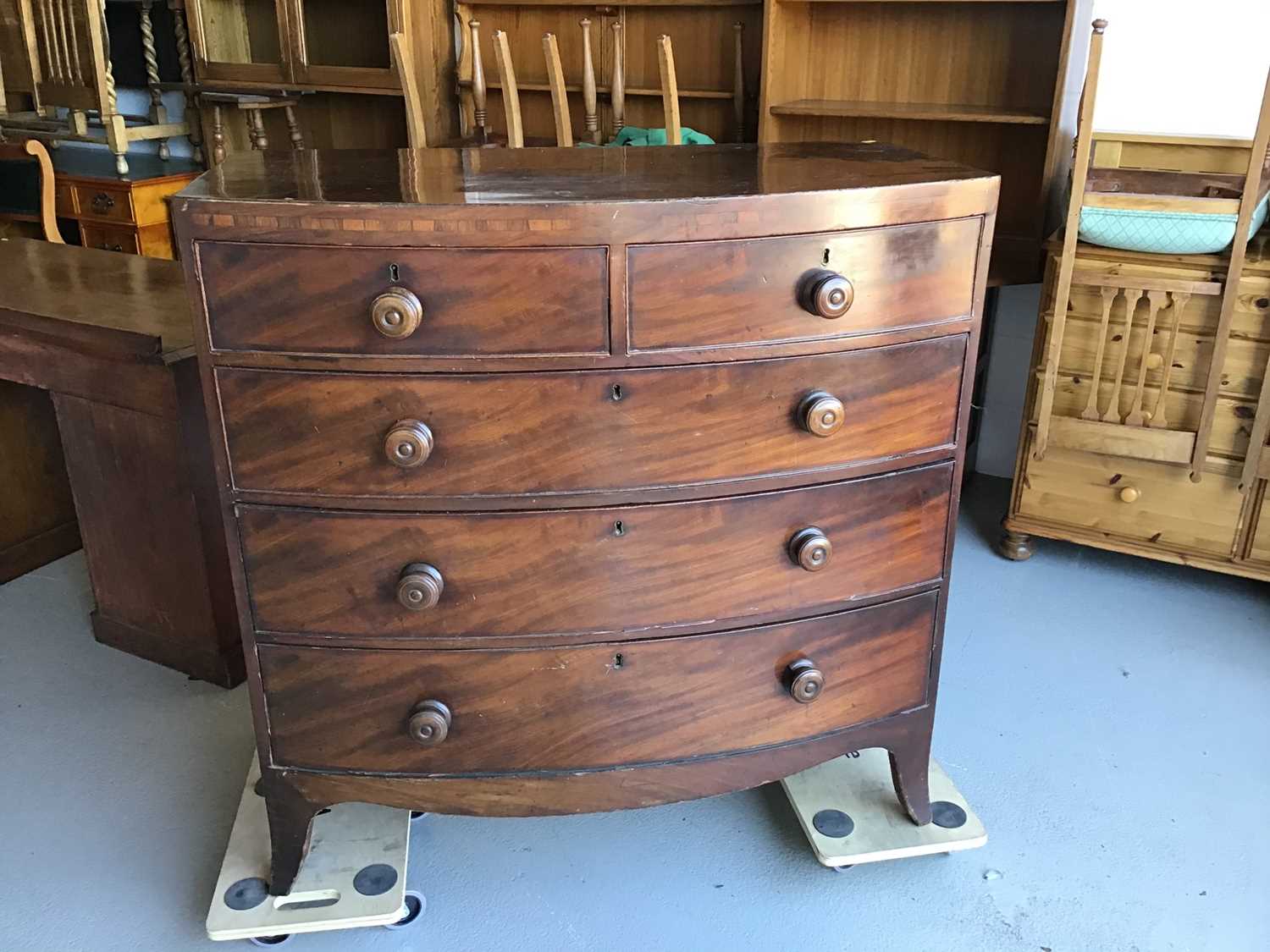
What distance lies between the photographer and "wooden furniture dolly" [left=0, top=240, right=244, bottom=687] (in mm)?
1938

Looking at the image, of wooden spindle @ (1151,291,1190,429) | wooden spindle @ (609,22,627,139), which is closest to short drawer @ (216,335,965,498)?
wooden spindle @ (1151,291,1190,429)

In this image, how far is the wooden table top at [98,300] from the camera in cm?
190

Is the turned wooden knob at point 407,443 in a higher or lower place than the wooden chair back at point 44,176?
lower

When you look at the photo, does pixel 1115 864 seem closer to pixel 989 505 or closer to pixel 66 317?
pixel 989 505

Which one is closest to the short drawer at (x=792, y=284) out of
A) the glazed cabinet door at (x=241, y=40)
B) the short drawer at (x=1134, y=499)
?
the short drawer at (x=1134, y=499)

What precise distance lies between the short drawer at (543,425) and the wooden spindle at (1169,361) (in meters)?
1.19

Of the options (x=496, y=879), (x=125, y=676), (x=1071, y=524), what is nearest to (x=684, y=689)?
(x=496, y=879)

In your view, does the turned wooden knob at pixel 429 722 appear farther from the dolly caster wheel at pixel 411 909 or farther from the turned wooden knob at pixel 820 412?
the turned wooden knob at pixel 820 412

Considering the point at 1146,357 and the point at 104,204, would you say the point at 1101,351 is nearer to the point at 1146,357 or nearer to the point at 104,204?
the point at 1146,357

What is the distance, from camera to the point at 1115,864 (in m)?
1.67

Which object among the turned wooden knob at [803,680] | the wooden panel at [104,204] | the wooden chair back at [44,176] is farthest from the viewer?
the wooden panel at [104,204]

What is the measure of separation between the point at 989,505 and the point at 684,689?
1762 mm

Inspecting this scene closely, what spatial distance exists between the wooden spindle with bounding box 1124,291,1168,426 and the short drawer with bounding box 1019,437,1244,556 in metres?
0.13

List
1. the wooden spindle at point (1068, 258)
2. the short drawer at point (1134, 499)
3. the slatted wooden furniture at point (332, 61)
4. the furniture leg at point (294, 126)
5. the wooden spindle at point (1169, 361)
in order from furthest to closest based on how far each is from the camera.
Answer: the furniture leg at point (294, 126) → the slatted wooden furniture at point (332, 61) → the short drawer at point (1134, 499) → the wooden spindle at point (1169, 361) → the wooden spindle at point (1068, 258)
